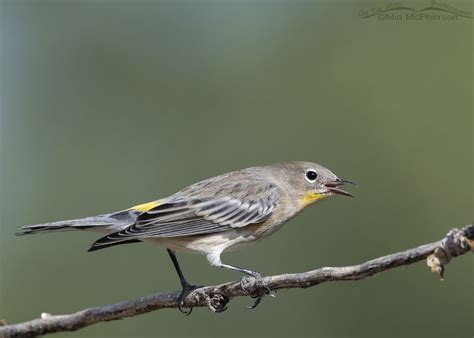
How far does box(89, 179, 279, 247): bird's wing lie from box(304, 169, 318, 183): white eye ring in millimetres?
393

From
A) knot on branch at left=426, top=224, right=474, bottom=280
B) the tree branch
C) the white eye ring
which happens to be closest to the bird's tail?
the tree branch

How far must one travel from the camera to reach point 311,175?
20.5 feet

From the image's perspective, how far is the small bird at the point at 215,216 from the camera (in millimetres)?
5230

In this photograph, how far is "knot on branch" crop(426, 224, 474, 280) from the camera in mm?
2668

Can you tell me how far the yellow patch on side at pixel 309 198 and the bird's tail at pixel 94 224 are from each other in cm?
163

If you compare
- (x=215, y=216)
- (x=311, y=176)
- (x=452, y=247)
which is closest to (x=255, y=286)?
(x=452, y=247)

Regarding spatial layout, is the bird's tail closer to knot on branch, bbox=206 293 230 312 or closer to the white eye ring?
knot on branch, bbox=206 293 230 312

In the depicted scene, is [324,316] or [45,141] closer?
[324,316]

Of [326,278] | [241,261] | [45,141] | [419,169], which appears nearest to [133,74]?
[45,141]

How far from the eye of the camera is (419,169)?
7.73 m

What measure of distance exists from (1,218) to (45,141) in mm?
1621

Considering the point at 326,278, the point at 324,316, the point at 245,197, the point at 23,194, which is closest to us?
the point at 326,278

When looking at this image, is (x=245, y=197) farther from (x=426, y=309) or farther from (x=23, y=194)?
(x=23, y=194)

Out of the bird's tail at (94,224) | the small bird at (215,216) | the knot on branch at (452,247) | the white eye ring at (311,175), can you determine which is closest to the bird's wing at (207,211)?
the small bird at (215,216)
